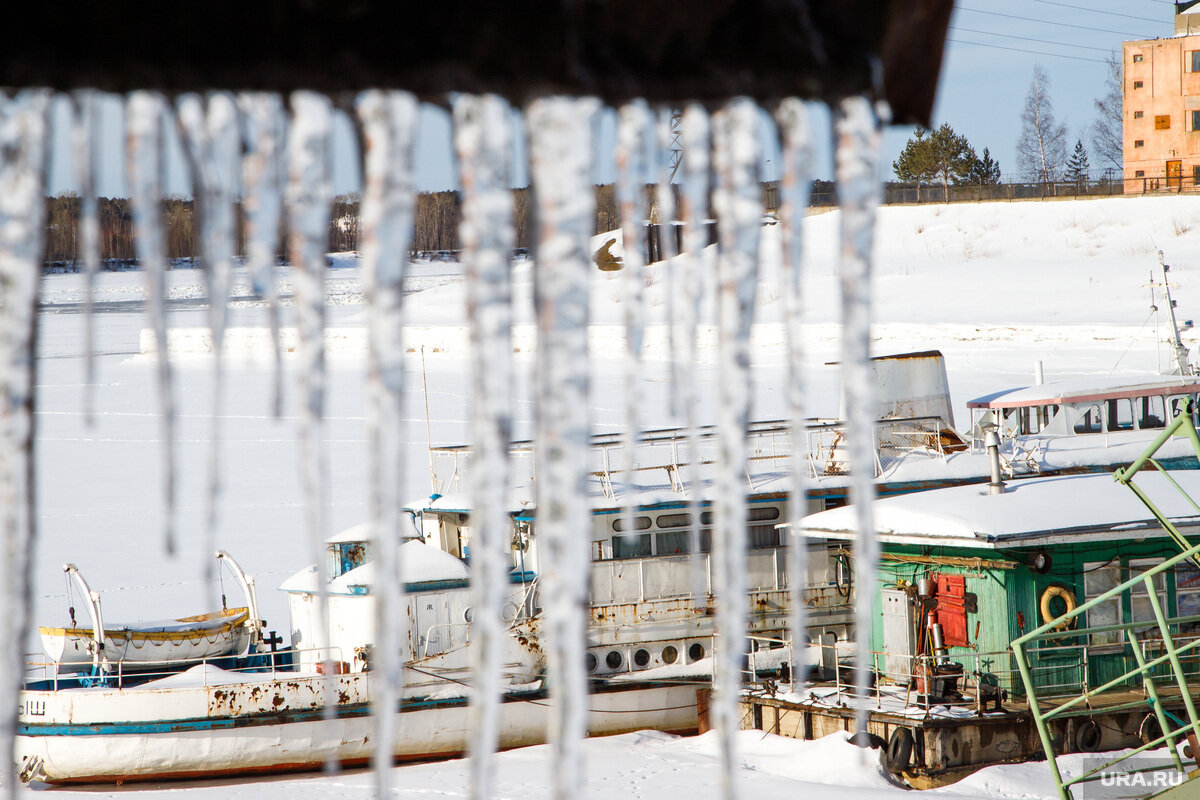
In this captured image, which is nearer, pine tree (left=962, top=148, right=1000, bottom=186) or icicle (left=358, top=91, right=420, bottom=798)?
icicle (left=358, top=91, right=420, bottom=798)

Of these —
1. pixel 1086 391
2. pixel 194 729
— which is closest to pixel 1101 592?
pixel 1086 391

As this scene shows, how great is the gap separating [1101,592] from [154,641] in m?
12.9

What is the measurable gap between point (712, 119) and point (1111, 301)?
43166 millimetres

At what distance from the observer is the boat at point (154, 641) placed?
52.4 feet

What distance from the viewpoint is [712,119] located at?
1.44 meters

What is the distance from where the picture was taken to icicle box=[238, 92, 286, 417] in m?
1.33

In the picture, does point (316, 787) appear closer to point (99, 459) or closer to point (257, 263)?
point (257, 263)

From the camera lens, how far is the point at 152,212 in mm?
1361

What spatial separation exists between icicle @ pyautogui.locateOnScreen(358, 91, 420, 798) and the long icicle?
0.37 meters

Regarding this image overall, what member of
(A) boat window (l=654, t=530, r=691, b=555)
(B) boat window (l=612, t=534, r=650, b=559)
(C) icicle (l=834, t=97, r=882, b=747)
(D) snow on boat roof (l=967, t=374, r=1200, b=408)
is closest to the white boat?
(B) boat window (l=612, t=534, r=650, b=559)

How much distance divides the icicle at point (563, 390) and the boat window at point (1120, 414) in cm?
2042

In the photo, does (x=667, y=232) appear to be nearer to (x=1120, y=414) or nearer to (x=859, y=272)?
(x=859, y=272)

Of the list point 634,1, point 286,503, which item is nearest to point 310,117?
point 634,1

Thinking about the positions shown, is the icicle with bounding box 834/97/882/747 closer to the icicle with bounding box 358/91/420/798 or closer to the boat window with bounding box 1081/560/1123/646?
the icicle with bounding box 358/91/420/798
